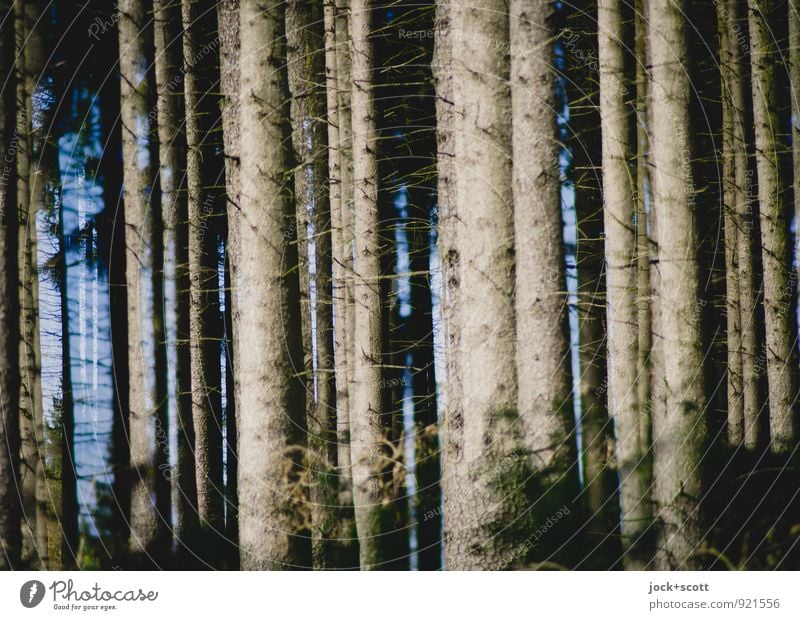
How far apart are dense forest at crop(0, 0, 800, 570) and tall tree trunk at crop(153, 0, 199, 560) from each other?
35 mm

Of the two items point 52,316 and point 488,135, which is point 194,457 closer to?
point 52,316

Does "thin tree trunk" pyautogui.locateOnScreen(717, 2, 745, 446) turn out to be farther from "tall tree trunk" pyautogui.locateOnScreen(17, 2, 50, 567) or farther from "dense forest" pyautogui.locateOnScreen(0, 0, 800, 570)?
"tall tree trunk" pyautogui.locateOnScreen(17, 2, 50, 567)

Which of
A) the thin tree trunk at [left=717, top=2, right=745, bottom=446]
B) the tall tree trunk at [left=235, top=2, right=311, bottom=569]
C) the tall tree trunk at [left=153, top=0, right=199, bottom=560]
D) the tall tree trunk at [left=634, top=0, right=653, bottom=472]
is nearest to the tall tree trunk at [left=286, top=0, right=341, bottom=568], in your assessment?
the tall tree trunk at [left=153, top=0, right=199, bottom=560]

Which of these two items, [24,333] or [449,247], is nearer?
[449,247]

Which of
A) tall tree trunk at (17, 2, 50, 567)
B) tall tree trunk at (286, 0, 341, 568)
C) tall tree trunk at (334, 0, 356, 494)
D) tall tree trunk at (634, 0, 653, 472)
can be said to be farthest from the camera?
tall tree trunk at (286, 0, 341, 568)

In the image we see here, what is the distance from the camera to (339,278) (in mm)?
6156

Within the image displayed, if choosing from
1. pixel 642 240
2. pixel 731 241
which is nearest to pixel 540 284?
Result: pixel 642 240

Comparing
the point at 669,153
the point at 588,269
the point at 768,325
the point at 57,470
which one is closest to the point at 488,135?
the point at 669,153

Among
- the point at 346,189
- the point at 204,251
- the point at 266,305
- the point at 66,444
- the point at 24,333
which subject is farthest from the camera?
the point at 204,251

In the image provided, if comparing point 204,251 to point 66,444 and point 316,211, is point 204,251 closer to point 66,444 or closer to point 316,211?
point 316,211

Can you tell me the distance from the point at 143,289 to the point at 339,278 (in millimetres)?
1822

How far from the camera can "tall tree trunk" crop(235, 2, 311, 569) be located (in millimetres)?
4188

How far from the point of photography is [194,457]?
20.7 ft
